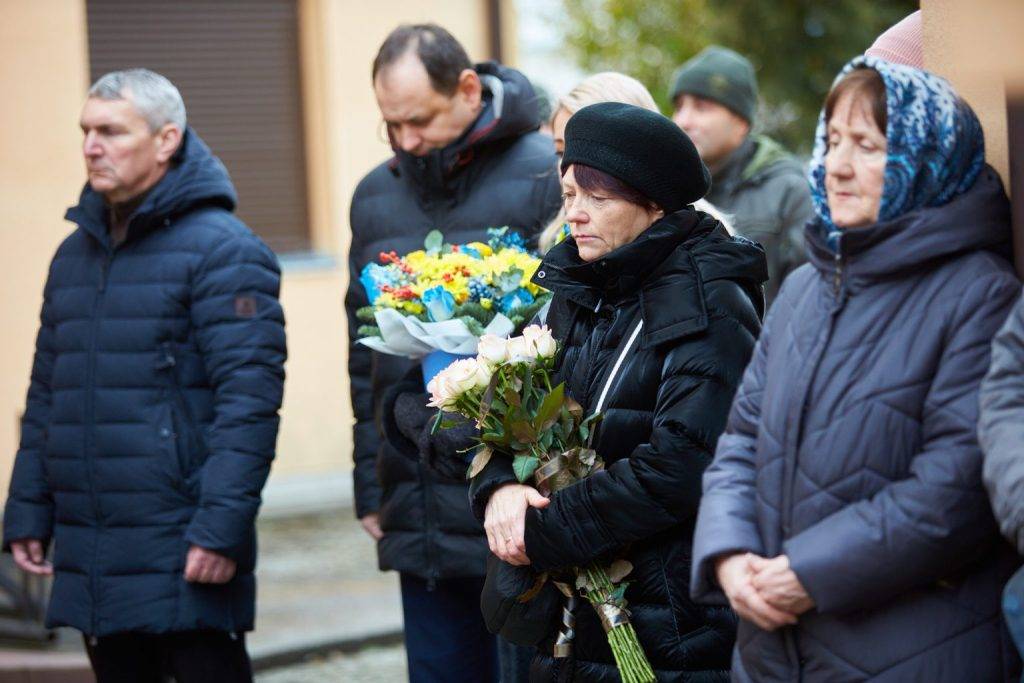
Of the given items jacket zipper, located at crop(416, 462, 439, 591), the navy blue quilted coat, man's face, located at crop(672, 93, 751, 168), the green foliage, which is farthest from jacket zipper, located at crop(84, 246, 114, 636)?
the green foliage

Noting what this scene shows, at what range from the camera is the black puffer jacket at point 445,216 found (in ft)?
15.2

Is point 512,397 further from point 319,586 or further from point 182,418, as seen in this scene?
point 319,586

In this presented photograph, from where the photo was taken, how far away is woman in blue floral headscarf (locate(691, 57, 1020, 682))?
2678mm

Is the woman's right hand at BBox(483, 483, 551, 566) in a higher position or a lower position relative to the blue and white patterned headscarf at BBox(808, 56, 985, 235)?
lower

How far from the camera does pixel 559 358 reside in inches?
142

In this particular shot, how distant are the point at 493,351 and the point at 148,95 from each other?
1997mm

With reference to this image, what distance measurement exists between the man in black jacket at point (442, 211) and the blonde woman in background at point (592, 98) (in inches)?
9.8

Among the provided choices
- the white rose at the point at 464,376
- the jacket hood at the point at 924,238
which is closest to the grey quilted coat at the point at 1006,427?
the jacket hood at the point at 924,238

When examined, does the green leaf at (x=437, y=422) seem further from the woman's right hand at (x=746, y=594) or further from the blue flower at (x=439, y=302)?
the woman's right hand at (x=746, y=594)

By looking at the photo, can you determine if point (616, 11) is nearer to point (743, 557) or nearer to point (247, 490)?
point (247, 490)

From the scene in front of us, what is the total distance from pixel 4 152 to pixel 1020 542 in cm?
844

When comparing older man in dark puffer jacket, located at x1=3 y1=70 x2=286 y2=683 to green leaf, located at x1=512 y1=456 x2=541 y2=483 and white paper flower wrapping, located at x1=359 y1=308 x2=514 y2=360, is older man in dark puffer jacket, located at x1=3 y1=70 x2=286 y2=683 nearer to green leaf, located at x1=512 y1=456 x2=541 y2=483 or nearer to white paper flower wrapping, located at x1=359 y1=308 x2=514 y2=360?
white paper flower wrapping, located at x1=359 y1=308 x2=514 y2=360

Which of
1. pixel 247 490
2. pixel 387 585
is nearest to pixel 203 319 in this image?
pixel 247 490

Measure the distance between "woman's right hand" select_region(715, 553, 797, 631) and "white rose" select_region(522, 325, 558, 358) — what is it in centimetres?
77
